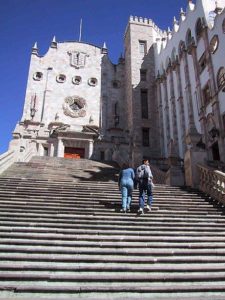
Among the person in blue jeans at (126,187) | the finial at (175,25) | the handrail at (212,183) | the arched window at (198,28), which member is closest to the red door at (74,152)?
the arched window at (198,28)

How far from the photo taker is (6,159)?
50.9ft

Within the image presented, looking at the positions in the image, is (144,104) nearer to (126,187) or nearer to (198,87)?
(198,87)

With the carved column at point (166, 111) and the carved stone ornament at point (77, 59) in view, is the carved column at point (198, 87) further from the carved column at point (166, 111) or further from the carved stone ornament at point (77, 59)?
the carved stone ornament at point (77, 59)

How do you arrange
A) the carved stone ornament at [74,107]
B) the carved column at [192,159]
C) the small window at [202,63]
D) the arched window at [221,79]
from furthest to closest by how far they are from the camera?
A: the carved stone ornament at [74,107], the small window at [202,63], the arched window at [221,79], the carved column at [192,159]

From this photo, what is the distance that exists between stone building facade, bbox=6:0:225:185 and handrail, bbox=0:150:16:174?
105 inches

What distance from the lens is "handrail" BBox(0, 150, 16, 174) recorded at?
1450cm

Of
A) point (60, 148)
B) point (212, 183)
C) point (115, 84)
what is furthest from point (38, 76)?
point (212, 183)

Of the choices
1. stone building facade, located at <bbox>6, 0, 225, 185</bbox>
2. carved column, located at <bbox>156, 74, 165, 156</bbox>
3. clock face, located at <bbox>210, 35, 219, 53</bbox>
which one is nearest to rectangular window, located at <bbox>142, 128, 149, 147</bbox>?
stone building facade, located at <bbox>6, 0, 225, 185</bbox>

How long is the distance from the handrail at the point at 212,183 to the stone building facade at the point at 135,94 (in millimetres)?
8379

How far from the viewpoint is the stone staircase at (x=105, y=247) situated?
568 centimetres

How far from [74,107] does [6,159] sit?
1910cm

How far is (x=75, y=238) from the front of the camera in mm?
7340

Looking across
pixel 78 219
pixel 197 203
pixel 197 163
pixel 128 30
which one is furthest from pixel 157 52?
pixel 78 219

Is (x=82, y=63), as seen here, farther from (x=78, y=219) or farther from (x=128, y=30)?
(x=78, y=219)
